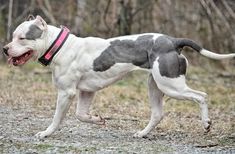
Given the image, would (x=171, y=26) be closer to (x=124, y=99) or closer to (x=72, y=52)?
(x=124, y=99)

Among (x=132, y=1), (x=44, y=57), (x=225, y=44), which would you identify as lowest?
(x=225, y=44)

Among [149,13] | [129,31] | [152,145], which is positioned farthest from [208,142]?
[149,13]

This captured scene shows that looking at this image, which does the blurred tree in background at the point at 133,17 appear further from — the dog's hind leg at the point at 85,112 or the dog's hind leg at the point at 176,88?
the dog's hind leg at the point at 176,88

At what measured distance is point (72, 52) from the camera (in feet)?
25.0

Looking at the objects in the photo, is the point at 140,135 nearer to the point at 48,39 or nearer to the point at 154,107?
the point at 154,107

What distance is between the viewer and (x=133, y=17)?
55.6 feet

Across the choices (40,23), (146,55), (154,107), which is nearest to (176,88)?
(146,55)

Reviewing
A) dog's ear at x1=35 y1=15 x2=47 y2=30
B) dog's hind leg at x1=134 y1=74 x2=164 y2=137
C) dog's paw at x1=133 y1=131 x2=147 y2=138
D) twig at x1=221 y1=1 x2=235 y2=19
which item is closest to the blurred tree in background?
twig at x1=221 y1=1 x2=235 y2=19

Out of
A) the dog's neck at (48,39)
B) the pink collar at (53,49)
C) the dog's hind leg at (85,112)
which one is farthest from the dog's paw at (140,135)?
the dog's neck at (48,39)

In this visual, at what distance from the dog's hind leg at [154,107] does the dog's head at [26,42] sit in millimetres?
1308

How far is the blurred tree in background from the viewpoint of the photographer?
1653cm

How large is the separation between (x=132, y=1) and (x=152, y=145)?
32.4 ft

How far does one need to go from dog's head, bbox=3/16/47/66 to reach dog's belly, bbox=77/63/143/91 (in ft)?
1.94

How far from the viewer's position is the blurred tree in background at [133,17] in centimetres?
1653
